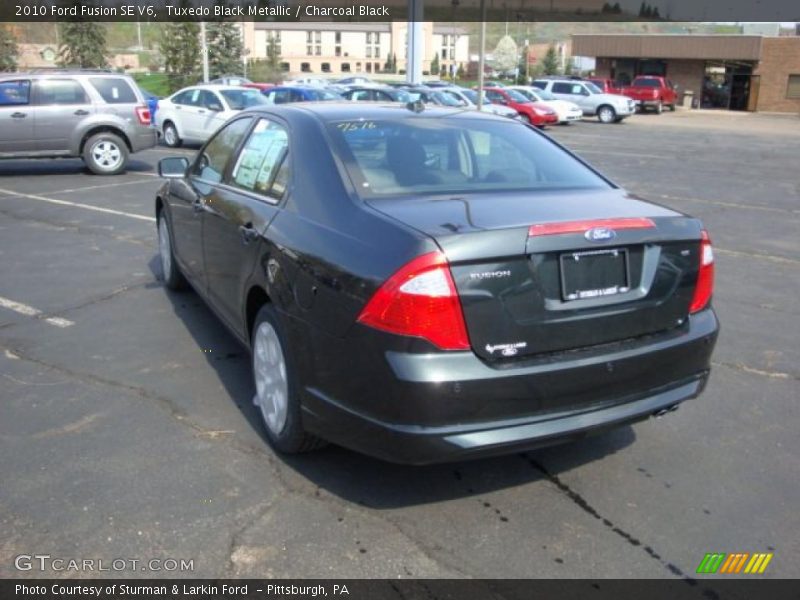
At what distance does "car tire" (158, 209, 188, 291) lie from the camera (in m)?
6.22

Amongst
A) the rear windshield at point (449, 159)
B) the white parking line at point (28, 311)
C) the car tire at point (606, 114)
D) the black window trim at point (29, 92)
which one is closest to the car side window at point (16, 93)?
the black window trim at point (29, 92)

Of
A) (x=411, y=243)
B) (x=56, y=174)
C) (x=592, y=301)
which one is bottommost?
(x=56, y=174)

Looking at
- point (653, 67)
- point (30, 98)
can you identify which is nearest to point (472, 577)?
point (30, 98)

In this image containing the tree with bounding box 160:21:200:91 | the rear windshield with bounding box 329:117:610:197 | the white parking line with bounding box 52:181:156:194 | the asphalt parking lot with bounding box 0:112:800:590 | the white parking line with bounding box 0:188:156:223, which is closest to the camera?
the asphalt parking lot with bounding box 0:112:800:590

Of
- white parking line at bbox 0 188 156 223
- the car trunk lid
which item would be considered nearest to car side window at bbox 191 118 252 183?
the car trunk lid

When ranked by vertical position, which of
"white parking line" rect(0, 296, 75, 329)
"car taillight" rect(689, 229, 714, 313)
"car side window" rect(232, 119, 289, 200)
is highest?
"car side window" rect(232, 119, 289, 200)

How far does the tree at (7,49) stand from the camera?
164ft

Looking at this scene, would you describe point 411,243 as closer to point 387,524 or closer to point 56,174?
point 387,524

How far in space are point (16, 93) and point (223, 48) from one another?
49792 millimetres

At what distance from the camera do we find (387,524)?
10.5 feet

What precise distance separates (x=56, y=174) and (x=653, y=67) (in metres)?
46.9

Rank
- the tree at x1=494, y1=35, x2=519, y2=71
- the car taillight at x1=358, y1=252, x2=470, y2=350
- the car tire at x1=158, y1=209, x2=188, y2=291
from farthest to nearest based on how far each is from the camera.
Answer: the tree at x1=494, y1=35, x2=519, y2=71 → the car tire at x1=158, y1=209, x2=188, y2=291 → the car taillight at x1=358, y1=252, x2=470, y2=350

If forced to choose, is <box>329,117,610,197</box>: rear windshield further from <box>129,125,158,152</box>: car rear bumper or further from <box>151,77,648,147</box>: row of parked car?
<box>129,125,158,152</box>: car rear bumper

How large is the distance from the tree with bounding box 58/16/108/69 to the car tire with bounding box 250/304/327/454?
2306 inches
